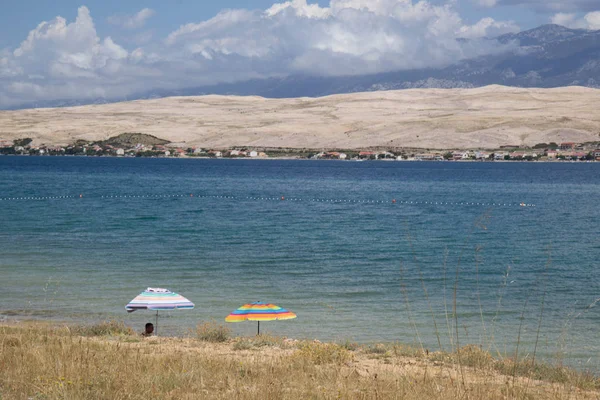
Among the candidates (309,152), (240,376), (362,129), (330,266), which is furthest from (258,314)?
(362,129)

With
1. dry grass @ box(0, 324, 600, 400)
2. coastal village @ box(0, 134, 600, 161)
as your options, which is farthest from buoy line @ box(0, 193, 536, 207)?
coastal village @ box(0, 134, 600, 161)

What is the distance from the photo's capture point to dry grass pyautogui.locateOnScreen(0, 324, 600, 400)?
307 inches

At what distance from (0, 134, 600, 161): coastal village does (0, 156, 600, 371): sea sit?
303ft

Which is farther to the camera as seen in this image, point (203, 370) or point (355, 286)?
point (355, 286)

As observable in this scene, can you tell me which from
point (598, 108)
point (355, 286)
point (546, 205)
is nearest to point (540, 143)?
point (598, 108)

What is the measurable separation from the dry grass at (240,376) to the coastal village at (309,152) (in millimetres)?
138878

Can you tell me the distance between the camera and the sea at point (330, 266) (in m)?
16.4

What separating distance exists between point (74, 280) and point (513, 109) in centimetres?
18885

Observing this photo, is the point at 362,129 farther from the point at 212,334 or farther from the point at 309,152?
the point at 212,334

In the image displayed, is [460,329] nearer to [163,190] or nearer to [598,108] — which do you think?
[163,190]

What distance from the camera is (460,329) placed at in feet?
54.0

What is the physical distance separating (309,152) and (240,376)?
155834 mm

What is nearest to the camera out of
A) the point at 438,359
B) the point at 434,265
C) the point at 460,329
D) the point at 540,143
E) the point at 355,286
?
the point at 438,359

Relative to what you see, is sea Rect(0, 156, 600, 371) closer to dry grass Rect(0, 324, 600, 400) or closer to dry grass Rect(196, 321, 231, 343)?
dry grass Rect(0, 324, 600, 400)
